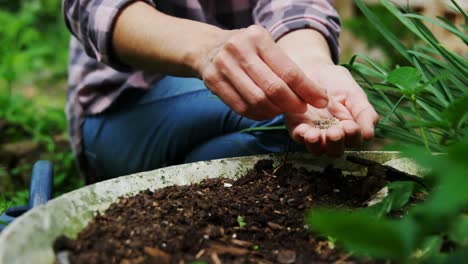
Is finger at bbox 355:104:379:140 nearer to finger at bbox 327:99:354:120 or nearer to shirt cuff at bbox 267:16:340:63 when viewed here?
finger at bbox 327:99:354:120

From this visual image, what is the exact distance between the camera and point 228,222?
30.0 inches

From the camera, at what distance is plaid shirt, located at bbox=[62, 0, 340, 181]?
1.13m

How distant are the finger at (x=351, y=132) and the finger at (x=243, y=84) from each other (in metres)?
0.11

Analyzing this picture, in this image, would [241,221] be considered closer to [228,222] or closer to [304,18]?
[228,222]

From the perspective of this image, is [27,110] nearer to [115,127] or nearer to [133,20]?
[115,127]

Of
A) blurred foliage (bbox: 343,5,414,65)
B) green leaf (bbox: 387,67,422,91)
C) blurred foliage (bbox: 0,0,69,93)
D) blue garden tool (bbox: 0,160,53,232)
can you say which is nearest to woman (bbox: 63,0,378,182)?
green leaf (bbox: 387,67,422,91)

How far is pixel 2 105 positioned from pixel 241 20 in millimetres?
1112

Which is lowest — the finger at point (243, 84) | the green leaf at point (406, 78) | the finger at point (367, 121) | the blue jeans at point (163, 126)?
the blue jeans at point (163, 126)

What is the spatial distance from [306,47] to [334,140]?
0.36m

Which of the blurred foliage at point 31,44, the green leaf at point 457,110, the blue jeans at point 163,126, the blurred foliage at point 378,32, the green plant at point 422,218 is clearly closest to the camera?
the green plant at point 422,218

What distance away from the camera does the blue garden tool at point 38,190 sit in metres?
Answer: 0.84

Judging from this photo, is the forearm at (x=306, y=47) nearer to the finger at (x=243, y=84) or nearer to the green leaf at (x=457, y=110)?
the finger at (x=243, y=84)

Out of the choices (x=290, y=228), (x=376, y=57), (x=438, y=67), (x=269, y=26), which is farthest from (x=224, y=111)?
(x=376, y=57)

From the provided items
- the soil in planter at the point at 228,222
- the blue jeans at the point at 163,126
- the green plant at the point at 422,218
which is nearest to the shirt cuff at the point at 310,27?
the blue jeans at the point at 163,126
